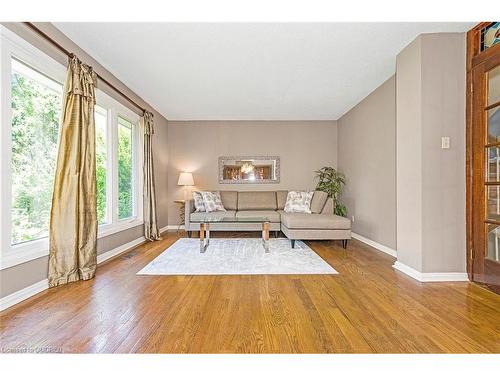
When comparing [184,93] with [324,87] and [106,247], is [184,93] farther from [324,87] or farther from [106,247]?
[106,247]

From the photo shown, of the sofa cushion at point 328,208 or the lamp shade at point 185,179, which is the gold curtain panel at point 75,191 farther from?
the sofa cushion at point 328,208

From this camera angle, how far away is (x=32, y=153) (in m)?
2.74

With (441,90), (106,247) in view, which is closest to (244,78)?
(441,90)

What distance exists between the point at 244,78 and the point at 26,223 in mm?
3052

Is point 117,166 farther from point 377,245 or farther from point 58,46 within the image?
point 377,245

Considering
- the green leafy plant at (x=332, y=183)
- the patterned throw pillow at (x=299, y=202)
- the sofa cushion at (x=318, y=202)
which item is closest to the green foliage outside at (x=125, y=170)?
the patterned throw pillow at (x=299, y=202)

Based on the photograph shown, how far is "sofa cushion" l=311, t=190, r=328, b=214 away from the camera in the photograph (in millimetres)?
5402

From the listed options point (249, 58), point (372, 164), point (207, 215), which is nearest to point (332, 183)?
point (372, 164)

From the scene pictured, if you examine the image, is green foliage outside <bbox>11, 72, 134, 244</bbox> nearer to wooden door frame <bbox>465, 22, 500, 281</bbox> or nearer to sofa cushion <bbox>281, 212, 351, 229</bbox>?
sofa cushion <bbox>281, 212, 351, 229</bbox>

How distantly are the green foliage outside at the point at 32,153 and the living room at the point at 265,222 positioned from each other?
17 mm

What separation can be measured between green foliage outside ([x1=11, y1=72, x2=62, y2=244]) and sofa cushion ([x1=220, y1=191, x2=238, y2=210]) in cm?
371

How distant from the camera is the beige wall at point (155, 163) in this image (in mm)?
2387

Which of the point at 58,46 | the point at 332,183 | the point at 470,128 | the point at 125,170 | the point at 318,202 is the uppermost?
the point at 58,46

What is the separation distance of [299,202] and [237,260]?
7.69 feet
